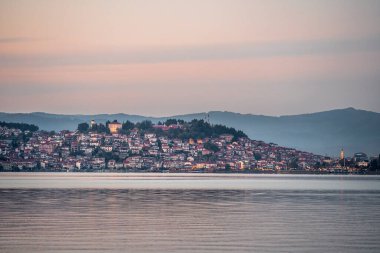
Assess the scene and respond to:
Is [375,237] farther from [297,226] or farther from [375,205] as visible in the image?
[375,205]

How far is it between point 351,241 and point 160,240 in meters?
6.37

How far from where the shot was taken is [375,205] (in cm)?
5072

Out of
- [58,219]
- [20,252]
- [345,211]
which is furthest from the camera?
[345,211]

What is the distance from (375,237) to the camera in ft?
103

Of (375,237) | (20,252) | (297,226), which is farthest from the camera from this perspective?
(297,226)

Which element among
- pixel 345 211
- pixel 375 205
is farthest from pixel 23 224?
pixel 375 205

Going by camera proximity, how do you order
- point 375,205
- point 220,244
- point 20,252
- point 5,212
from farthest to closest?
point 375,205
point 5,212
point 220,244
point 20,252

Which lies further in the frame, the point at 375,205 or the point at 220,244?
the point at 375,205

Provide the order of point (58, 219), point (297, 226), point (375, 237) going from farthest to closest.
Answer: point (58, 219)
point (297, 226)
point (375, 237)

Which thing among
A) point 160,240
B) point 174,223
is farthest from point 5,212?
point 160,240

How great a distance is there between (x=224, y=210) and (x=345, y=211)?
6.03m

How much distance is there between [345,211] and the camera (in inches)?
1777

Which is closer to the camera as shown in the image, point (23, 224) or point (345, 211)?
point (23, 224)

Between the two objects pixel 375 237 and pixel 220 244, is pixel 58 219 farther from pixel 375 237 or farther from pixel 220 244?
pixel 375 237
